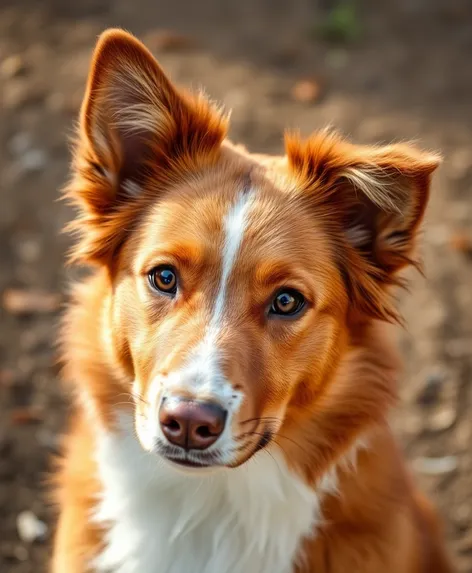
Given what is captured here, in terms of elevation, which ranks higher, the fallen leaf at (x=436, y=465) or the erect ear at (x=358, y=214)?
the erect ear at (x=358, y=214)

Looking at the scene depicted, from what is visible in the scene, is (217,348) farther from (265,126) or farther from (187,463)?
(265,126)

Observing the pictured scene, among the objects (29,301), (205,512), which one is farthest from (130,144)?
(29,301)

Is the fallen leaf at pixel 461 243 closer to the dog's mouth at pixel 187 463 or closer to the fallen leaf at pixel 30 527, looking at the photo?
the fallen leaf at pixel 30 527

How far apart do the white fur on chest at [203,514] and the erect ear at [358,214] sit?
2.42 ft

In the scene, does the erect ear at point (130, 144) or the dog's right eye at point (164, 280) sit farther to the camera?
the erect ear at point (130, 144)

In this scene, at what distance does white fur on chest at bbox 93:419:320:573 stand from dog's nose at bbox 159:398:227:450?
55cm

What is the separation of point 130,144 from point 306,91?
386cm

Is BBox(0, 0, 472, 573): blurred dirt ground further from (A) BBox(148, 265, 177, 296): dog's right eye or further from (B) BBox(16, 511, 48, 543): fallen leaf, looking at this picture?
(A) BBox(148, 265, 177, 296): dog's right eye

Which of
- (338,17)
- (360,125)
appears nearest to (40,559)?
(360,125)

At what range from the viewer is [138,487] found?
342 centimetres

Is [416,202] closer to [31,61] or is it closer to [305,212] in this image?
[305,212]

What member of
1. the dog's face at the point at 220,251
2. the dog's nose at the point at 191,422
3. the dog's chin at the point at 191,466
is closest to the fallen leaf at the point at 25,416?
the dog's face at the point at 220,251

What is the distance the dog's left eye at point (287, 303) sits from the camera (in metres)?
3.12

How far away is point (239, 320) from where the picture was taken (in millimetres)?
3018
